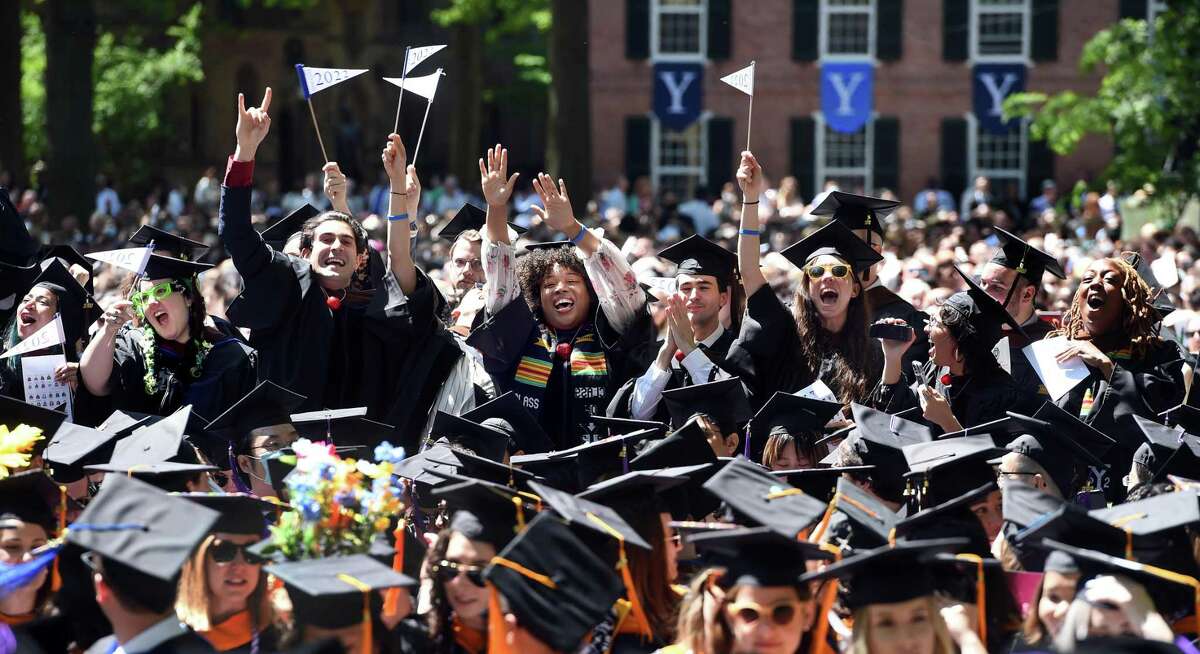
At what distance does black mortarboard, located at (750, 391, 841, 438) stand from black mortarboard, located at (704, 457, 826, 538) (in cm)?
122

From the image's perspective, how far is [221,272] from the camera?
43.7 feet

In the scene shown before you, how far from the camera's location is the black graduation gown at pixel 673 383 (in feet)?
24.5

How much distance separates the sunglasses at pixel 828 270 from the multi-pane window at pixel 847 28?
96.6 feet

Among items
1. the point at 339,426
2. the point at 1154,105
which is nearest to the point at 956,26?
the point at 1154,105

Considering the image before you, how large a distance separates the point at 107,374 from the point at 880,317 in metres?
3.63

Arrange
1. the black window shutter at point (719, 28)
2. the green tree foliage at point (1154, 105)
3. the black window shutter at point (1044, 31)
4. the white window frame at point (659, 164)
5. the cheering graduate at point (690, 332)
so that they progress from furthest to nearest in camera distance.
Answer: the white window frame at point (659, 164) → the black window shutter at point (719, 28) → the black window shutter at point (1044, 31) → the green tree foliage at point (1154, 105) → the cheering graduate at point (690, 332)

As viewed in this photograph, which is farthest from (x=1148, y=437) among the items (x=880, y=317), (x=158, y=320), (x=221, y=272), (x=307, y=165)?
(x=307, y=165)

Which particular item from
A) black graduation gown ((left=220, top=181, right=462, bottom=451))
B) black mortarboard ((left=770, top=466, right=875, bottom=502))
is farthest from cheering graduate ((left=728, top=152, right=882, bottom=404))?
black graduation gown ((left=220, top=181, right=462, bottom=451))

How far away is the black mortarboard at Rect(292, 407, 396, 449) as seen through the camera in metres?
7.02

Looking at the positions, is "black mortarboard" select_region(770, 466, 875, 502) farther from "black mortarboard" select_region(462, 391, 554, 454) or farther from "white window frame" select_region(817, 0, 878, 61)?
"white window frame" select_region(817, 0, 878, 61)

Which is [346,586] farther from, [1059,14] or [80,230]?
[1059,14]

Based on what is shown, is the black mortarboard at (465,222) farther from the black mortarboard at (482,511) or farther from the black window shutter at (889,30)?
the black window shutter at (889,30)

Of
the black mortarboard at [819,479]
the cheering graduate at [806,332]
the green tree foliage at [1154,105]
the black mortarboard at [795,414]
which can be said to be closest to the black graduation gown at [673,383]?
the cheering graduate at [806,332]

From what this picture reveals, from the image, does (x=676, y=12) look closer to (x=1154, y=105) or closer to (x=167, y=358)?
(x=1154, y=105)
